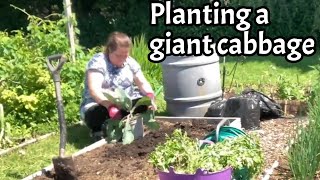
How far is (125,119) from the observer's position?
18.7 feet

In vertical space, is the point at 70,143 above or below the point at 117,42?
below

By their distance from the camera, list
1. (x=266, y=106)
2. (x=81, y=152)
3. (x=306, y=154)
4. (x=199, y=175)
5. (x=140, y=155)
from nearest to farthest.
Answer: (x=199, y=175) < (x=306, y=154) < (x=140, y=155) < (x=81, y=152) < (x=266, y=106)

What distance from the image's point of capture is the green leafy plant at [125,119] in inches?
222

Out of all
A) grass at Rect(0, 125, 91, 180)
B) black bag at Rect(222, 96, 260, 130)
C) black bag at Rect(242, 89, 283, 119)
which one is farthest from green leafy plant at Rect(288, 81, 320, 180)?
black bag at Rect(242, 89, 283, 119)

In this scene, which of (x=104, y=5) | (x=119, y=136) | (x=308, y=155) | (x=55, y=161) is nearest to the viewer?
(x=308, y=155)

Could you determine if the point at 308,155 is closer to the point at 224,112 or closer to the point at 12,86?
the point at 224,112

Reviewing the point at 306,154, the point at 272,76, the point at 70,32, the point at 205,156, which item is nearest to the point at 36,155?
the point at 70,32

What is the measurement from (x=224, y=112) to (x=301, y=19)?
6892mm

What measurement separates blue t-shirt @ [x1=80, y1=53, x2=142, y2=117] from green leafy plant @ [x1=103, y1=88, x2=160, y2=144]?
0.97ft

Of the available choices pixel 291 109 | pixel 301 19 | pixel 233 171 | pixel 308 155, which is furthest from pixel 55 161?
pixel 301 19

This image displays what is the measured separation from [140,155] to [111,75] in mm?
1046

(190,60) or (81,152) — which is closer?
(81,152)

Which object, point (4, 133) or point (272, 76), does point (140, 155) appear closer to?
point (4, 133)

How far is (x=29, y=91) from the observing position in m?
7.16
